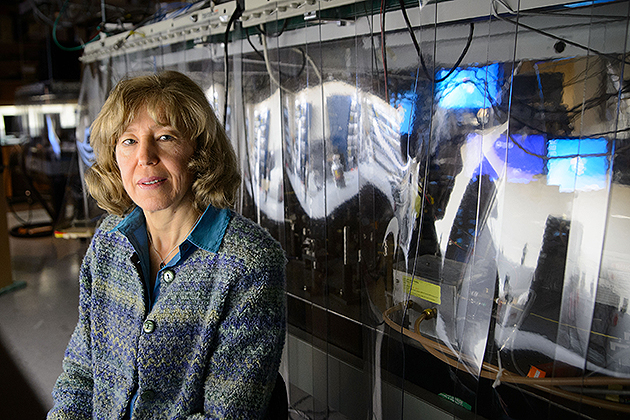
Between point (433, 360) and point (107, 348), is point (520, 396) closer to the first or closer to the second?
point (433, 360)

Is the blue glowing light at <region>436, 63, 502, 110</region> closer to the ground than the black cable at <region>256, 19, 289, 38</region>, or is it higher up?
closer to the ground

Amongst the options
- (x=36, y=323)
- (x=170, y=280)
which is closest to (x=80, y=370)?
(x=170, y=280)

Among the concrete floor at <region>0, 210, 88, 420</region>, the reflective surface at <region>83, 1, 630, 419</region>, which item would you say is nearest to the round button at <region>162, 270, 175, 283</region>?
the reflective surface at <region>83, 1, 630, 419</region>

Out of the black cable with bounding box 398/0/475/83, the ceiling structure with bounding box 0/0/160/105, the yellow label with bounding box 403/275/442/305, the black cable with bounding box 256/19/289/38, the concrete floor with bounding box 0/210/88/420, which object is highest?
the ceiling structure with bounding box 0/0/160/105

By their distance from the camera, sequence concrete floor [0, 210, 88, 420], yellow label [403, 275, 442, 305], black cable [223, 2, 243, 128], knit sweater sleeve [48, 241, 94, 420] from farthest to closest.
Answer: concrete floor [0, 210, 88, 420], black cable [223, 2, 243, 128], yellow label [403, 275, 442, 305], knit sweater sleeve [48, 241, 94, 420]

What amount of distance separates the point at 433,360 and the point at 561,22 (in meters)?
0.90

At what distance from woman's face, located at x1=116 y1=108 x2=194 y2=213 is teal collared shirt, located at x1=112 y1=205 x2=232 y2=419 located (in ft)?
0.35

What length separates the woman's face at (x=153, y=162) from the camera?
1108 millimetres

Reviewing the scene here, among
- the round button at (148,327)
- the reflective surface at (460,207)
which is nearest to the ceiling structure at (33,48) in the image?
the reflective surface at (460,207)

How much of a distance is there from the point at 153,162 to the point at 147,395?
1.72 feet

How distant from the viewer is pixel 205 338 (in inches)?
40.3

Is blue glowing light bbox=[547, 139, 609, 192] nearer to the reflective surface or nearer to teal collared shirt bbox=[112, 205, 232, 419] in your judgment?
the reflective surface

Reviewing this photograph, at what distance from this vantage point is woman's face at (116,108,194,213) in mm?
1108

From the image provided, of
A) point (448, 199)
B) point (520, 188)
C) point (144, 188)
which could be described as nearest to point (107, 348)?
point (144, 188)
